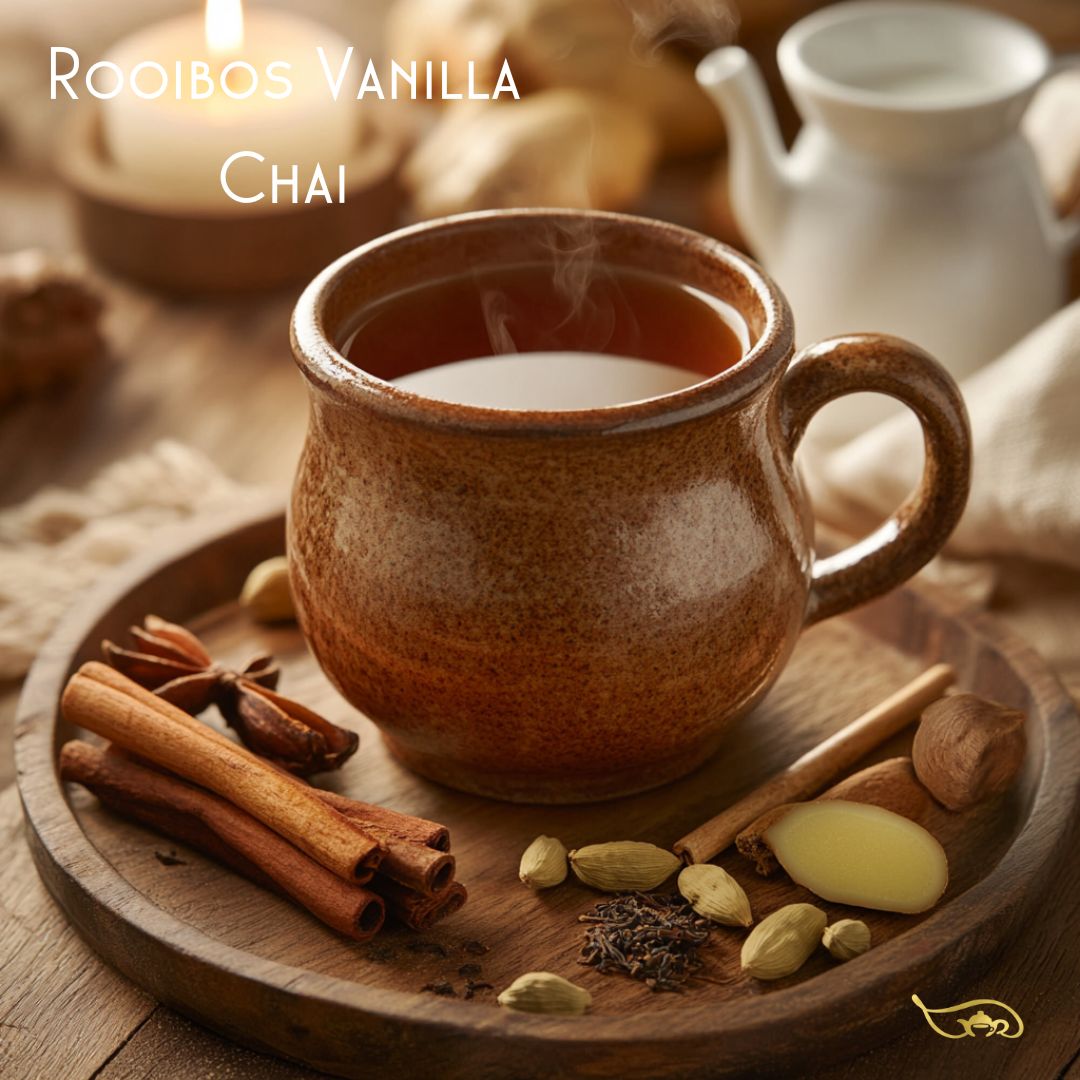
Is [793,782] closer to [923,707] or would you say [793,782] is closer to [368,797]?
[923,707]

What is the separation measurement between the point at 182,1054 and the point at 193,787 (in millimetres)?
191

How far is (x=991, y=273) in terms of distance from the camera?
5.04 feet

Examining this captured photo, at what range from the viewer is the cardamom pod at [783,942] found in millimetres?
887

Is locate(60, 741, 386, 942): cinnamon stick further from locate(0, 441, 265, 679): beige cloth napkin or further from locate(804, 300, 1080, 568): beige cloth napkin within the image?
locate(804, 300, 1080, 568): beige cloth napkin

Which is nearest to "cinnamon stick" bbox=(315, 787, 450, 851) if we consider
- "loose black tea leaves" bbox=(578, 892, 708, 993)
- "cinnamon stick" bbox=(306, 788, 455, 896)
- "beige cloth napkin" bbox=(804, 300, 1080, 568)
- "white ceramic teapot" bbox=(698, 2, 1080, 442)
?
"cinnamon stick" bbox=(306, 788, 455, 896)

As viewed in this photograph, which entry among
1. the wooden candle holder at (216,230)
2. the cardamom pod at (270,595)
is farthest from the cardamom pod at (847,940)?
the wooden candle holder at (216,230)

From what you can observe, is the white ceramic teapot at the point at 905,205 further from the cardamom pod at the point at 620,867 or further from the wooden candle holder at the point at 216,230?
the cardamom pod at the point at 620,867

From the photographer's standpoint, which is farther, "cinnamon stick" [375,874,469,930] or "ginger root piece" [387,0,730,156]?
"ginger root piece" [387,0,730,156]

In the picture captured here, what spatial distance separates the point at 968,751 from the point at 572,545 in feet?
1.03

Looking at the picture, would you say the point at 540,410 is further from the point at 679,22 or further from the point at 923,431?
the point at 679,22

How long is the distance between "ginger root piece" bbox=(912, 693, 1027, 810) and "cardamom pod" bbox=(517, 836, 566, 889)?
261mm

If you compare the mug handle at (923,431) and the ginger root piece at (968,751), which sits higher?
the mug handle at (923,431)

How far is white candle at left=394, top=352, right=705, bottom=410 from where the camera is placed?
111 centimetres

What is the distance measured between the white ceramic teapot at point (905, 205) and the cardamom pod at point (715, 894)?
2.33 feet
